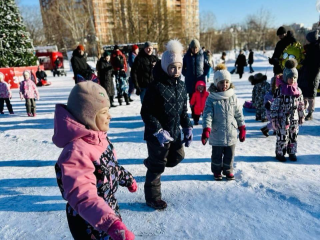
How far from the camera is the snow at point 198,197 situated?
2.24 m

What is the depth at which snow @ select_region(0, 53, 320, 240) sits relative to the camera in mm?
2240

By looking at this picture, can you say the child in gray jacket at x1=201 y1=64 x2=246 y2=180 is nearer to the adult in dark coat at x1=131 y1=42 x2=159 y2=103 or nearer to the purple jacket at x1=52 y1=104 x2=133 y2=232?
the purple jacket at x1=52 y1=104 x2=133 y2=232

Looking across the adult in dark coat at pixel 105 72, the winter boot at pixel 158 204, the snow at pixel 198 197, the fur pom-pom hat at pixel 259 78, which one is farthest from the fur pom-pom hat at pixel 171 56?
the adult in dark coat at pixel 105 72

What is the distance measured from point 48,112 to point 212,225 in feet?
23.1

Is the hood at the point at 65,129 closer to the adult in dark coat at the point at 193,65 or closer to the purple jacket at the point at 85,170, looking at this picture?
the purple jacket at the point at 85,170

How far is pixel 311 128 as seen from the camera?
16.1 ft

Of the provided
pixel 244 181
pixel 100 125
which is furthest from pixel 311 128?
pixel 100 125

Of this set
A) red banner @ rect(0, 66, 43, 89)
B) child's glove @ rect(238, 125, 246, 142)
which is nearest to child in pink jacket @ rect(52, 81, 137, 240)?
child's glove @ rect(238, 125, 246, 142)

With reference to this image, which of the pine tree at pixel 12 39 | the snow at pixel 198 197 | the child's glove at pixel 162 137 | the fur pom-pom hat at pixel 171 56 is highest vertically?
the pine tree at pixel 12 39

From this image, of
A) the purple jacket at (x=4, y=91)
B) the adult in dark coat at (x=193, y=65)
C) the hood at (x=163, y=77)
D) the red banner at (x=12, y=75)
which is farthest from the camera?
the red banner at (x=12, y=75)

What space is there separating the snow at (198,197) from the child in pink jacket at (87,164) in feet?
3.19

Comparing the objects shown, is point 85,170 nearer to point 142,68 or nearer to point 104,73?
point 142,68

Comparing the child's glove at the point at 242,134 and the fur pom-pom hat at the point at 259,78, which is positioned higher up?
the fur pom-pom hat at the point at 259,78

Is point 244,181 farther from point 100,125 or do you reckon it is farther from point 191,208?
point 100,125
